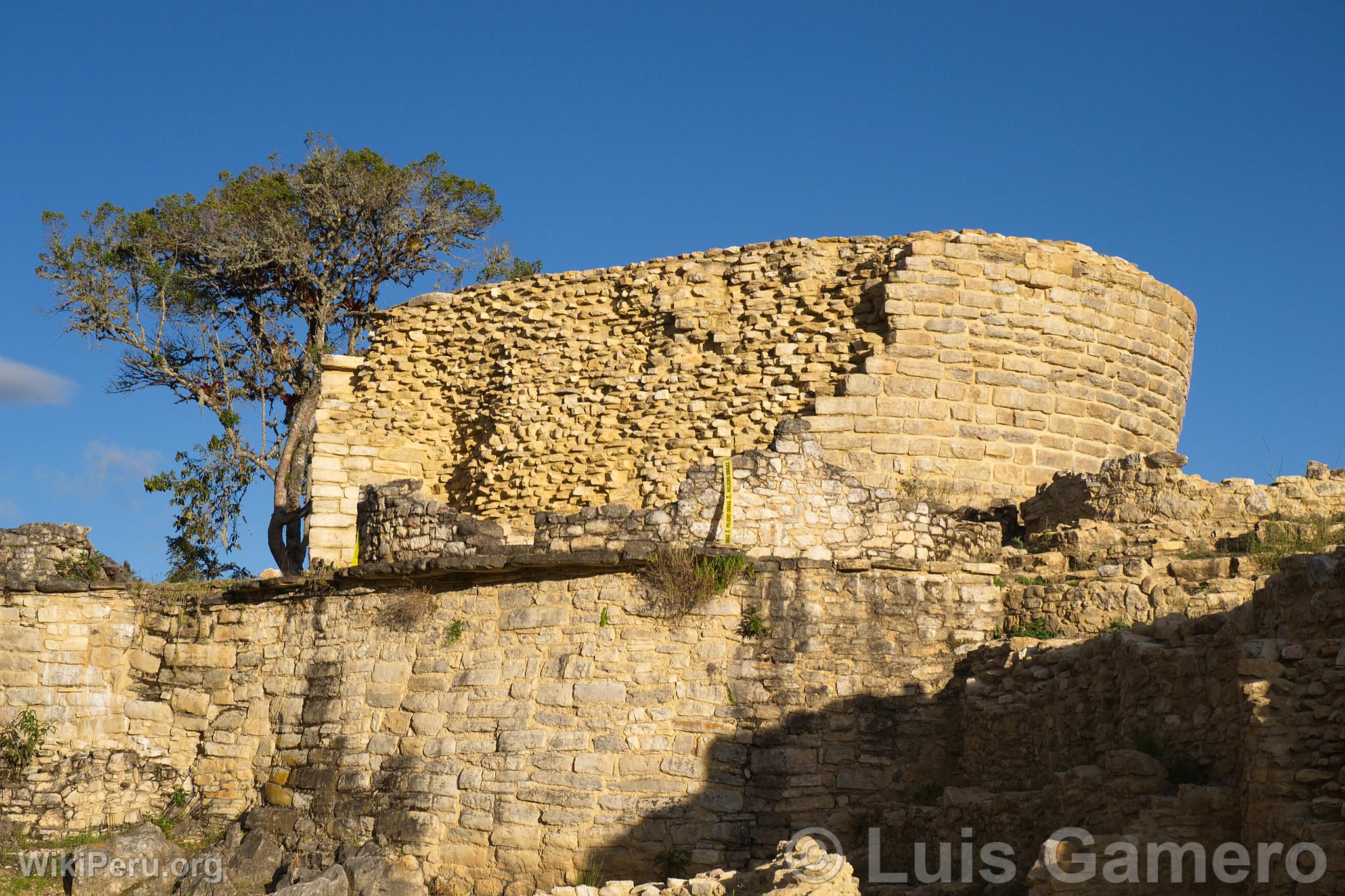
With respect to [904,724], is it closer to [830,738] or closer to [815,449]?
[830,738]

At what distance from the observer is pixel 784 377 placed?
43.8ft

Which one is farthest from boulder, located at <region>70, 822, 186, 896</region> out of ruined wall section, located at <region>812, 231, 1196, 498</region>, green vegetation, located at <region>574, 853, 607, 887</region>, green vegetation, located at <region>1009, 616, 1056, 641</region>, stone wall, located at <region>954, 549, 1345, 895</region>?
green vegetation, located at <region>1009, 616, 1056, 641</region>

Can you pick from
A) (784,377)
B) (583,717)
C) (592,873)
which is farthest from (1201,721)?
(784,377)

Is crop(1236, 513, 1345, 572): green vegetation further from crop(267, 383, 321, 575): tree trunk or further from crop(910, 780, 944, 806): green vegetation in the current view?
crop(267, 383, 321, 575): tree trunk

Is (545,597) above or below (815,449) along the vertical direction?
below

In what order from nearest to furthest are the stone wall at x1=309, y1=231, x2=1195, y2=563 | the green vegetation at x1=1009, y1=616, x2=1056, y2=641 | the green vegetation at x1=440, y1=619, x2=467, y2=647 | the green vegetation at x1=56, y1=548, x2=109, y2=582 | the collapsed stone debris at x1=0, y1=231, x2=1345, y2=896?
the collapsed stone debris at x1=0, y1=231, x2=1345, y2=896 → the green vegetation at x1=1009, y1=616, x2=1056, y2=641 → the green vegetation at x1=440, y1=619, x2=467, y2=647 → the green vegetation at x1=56, y1=548, x2=109, y2=582 → the stone wall at x1=309, y1=231, x2=1195, y2=563

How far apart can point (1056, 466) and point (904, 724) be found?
4054 mm

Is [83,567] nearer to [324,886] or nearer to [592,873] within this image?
[324,886]

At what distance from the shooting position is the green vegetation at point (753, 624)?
10273 millimetres

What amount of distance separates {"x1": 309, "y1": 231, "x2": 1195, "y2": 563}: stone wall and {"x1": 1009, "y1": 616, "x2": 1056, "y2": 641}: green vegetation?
8.14ft

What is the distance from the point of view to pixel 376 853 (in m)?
10.6

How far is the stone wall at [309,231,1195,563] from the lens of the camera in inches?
510

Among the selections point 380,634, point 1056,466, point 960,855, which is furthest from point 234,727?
point 1056,466

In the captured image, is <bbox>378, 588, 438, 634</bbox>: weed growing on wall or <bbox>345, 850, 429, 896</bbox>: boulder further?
<bbox>378, 588, 438, 634</bbox>: weed growing on wall
